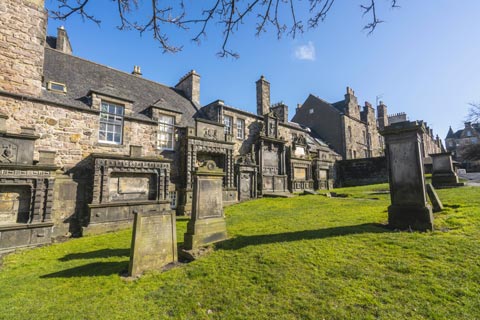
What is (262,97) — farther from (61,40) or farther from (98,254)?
(98,254)

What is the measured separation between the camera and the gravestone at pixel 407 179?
5652mm

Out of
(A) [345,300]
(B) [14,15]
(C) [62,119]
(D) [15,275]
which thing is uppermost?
(B) [14,15]

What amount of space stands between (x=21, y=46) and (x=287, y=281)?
46.8 feet

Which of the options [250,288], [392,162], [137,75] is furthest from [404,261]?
[137,75]

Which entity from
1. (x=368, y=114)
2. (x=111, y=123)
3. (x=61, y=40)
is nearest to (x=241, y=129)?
(x=111, y=123)

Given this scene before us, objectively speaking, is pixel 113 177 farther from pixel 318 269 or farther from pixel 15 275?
pixel 318 269

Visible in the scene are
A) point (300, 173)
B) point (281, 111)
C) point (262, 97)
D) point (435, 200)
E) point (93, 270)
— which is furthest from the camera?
point (281, 111)

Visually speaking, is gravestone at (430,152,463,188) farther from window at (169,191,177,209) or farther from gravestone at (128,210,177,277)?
window at (169,191,177,209)

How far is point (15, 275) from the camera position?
5.16 metres

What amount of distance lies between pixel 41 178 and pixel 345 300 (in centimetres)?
1054

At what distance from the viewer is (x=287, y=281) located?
12.5 ft

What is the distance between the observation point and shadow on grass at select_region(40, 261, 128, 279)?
4855 millimetres

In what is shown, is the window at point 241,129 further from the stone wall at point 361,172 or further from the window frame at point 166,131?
the stone wall at point 361,172

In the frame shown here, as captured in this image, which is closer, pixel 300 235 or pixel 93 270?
pixel 93 270
